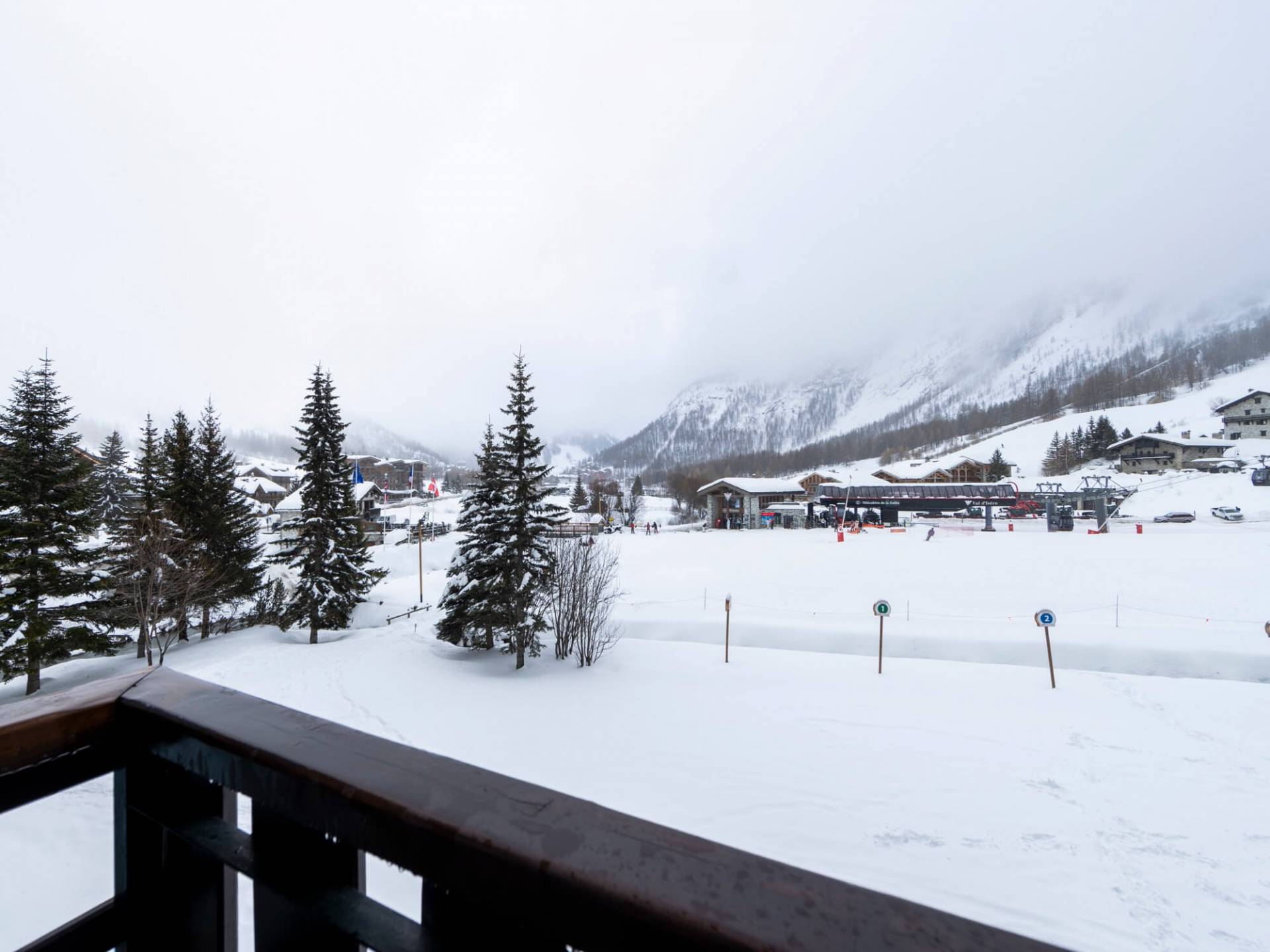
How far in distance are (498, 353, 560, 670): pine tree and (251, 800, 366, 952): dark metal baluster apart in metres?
16.9

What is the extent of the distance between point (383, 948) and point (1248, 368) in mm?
202884

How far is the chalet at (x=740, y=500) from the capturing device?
5950 cm

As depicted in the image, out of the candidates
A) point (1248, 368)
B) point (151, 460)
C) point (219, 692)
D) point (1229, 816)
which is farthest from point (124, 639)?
point (1248, 368)

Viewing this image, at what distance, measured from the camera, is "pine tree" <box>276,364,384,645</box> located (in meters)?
22.2

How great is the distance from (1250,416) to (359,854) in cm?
11291

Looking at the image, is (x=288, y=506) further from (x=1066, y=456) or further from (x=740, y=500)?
(x=1066, y=456)

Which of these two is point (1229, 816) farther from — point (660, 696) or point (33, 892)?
point (33, 892)

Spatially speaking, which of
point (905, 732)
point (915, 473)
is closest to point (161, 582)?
point (905, 732)

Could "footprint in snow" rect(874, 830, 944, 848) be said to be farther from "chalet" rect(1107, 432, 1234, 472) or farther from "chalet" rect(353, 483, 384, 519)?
"chalet" rect(1107, 432, 1234, 472)

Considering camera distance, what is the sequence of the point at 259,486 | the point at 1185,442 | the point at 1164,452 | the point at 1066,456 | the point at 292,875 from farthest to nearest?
the point at 1066,456
the point at 1164,452
the point at 259,486
the point at 1185,442
the point at 292,875

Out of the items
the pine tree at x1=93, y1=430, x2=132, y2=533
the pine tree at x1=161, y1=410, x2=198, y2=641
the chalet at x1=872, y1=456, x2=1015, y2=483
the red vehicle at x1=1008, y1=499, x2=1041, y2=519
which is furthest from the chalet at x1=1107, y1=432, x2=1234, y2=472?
the pine tree at x1=93, y1=430, x2=132, y2=533

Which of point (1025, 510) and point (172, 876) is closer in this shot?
point (172, 876)

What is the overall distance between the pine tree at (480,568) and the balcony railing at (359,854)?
17155mm

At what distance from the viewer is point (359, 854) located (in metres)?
0.93
